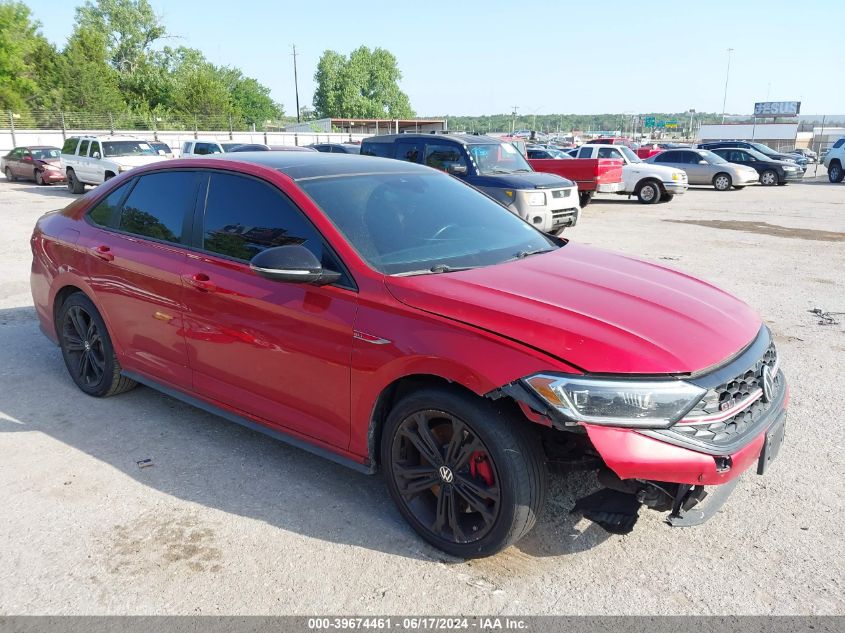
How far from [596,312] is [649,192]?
19.0m

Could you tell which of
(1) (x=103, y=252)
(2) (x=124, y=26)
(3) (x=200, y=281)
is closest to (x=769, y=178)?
(1) (x=103, y=252)

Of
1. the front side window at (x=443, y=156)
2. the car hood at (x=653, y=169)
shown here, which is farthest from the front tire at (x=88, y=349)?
the car hood at (x=653, y=169)

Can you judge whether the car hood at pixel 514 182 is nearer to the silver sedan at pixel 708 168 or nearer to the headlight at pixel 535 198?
the headlight at pixel 535 198

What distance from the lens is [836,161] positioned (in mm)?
27906

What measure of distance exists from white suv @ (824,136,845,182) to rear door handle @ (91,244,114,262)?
3104cm

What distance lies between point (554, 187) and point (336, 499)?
9402 mm

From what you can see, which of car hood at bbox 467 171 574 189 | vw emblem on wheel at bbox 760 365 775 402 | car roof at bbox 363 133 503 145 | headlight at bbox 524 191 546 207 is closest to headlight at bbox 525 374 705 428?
vw emblem on wheel at bbox 760 365 775 402

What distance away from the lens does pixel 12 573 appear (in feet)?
9.45

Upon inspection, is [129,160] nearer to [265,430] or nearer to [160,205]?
[160,205]

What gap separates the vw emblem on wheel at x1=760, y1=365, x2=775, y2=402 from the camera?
289 cm

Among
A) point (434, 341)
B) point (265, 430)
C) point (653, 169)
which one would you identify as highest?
point (434, 341)

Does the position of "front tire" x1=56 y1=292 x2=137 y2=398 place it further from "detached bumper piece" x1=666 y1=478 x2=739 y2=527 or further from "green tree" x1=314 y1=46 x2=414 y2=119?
"green tree" x1=314 y1=46 x2=414 y2=119

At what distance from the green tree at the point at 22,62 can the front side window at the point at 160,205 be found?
56709 mm

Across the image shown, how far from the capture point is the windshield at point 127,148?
1967 centimetres
